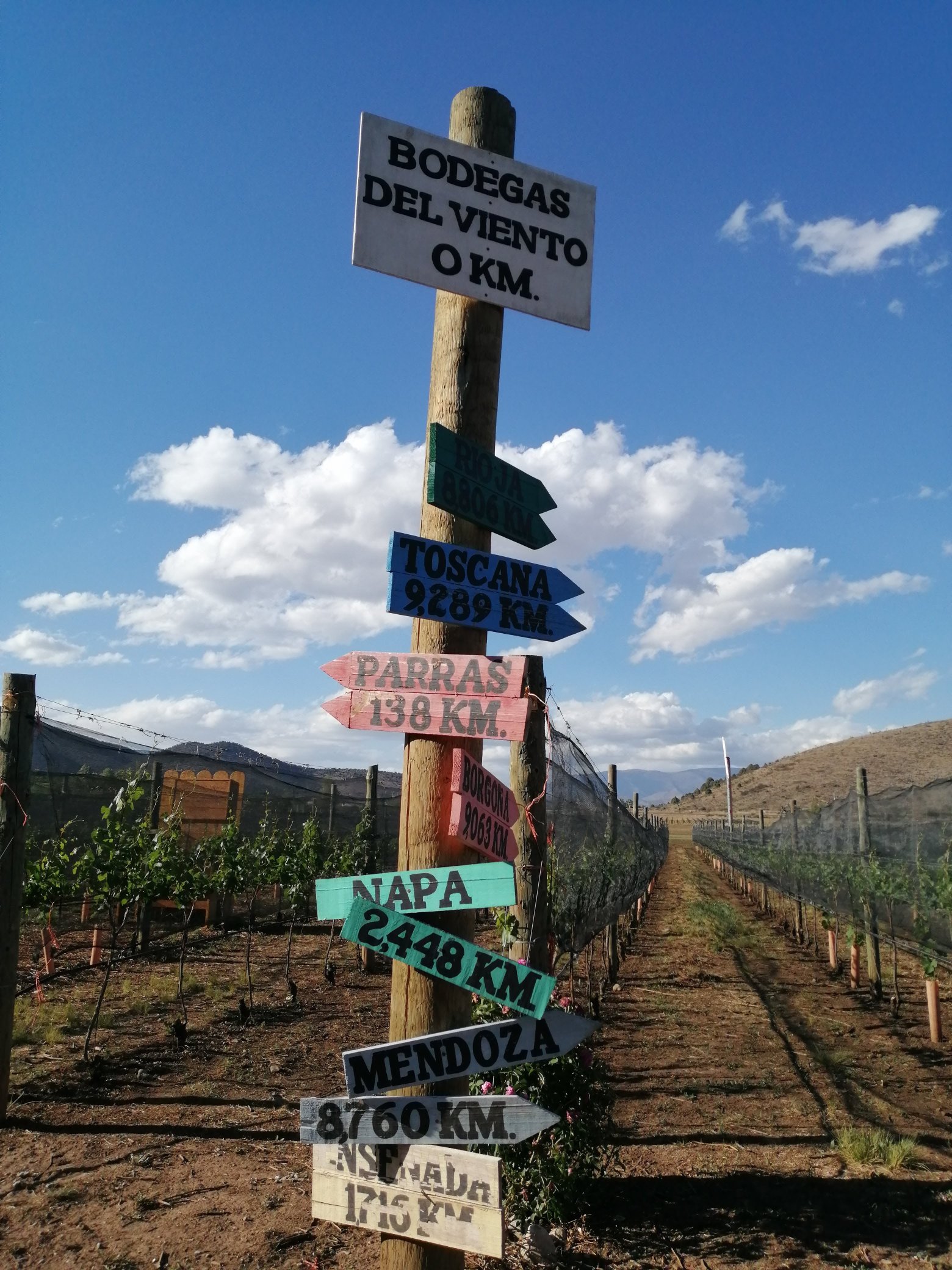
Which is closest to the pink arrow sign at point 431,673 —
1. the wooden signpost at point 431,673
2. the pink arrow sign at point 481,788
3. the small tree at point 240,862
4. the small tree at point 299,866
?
the wooden signpost at point 431,673

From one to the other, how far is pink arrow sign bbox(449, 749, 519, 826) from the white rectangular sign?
62.4 inches

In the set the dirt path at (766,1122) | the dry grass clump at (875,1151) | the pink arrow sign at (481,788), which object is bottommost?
the dirt path at (766,1122)

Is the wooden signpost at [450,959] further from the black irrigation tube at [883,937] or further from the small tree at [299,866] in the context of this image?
the small tree at [299,866]

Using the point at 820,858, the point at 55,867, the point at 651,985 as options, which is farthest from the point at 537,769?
the point at 820,858

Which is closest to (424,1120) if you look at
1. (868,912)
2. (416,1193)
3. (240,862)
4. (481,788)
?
(416,1193)

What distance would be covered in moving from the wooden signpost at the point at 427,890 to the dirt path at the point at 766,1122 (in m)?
2.45

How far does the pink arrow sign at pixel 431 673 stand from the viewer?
2.69 meters

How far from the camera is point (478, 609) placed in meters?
2.84

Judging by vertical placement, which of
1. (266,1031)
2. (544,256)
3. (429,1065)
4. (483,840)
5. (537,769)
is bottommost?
(266,1031)

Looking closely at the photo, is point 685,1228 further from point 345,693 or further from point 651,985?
point 651,985

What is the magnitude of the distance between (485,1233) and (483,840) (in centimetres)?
107

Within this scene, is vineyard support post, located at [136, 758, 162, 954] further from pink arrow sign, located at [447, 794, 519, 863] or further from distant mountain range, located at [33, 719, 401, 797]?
pink arrow sign, located at [447, 794, 519, 863]

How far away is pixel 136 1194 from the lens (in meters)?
4.52

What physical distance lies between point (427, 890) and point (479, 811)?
295 millimetres
